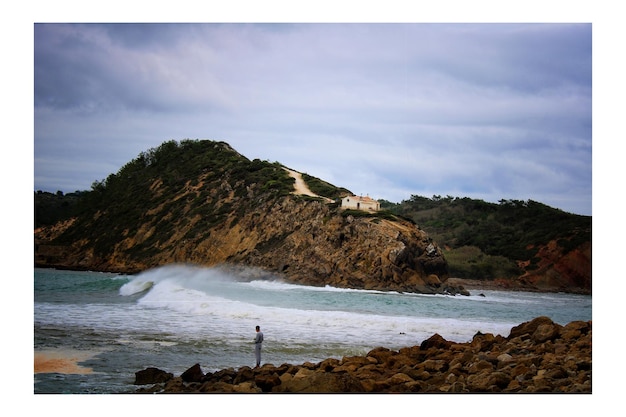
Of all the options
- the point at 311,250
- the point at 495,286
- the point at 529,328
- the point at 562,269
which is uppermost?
the point at 562,269

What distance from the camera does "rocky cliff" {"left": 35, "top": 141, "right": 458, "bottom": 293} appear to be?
3325cm

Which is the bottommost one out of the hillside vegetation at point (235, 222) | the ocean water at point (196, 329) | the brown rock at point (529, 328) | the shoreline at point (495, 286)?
the shoreline at point (495, 286)

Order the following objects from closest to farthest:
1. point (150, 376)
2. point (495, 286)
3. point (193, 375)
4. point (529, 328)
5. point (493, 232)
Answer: point (150, 376), point (193, 375), point (529, 328), point (495, 286), point (493, 232)

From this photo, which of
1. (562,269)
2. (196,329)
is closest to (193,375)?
(196,329)

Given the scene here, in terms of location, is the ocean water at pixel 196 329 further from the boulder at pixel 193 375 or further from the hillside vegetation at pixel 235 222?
the hillside vegetation at pixel 235 222

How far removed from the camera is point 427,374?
877 centimetres

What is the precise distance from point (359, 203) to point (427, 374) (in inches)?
1106

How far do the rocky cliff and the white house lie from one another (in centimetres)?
64

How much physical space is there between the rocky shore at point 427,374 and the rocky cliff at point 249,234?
20.9 metres

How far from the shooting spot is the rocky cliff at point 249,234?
33250 millimetres

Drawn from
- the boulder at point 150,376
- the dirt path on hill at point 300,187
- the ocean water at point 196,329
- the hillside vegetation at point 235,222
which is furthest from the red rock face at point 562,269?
the dirt path on hill at point 300,187

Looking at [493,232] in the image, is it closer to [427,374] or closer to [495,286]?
[495,286]

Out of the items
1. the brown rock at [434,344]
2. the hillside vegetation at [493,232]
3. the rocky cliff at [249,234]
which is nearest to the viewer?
the brown rock at [434,344]
